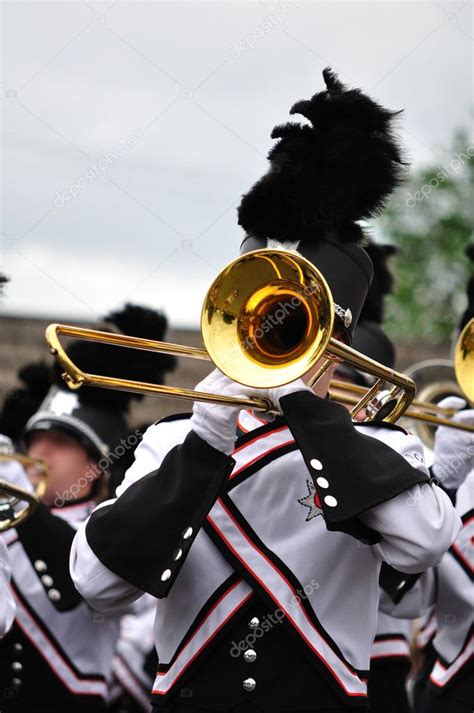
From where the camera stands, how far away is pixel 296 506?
2697mm

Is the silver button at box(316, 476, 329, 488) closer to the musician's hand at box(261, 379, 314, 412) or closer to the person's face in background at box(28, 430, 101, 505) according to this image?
the musician's hand at box(261, 379, 314, 412)

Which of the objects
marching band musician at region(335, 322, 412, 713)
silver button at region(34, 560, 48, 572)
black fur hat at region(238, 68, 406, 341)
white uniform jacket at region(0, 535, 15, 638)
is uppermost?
black fur hat at region(238, 68, 406, 341)

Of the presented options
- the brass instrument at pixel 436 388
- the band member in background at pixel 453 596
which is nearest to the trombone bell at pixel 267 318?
the brass instrument at pixel 436 388

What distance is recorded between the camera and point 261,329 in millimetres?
2625

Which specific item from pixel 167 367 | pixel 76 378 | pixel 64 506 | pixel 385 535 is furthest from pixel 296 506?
pixel 167 367

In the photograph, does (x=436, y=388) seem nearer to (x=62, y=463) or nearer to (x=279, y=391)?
(x=62, y=463)

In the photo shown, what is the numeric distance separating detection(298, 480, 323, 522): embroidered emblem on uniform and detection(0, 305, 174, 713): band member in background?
1.74 meters

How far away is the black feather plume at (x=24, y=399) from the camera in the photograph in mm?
5883

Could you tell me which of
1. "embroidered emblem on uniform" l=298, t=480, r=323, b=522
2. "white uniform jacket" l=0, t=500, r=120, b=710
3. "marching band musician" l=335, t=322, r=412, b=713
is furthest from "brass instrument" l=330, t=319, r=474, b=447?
"white uniform jacket" l=0, t=500, r=120, b=710

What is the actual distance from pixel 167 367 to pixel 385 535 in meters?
2.78

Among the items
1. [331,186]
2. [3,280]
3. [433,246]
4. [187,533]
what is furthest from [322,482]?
[433,246]

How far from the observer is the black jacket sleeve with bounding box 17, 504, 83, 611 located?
4176mm

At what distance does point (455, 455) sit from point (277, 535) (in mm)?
1622

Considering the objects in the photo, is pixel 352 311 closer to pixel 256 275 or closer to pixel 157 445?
pixel 256 275
